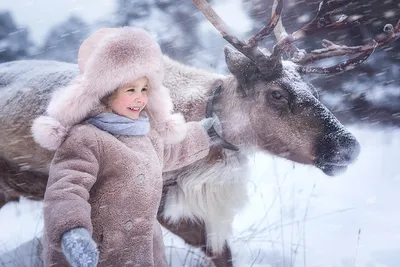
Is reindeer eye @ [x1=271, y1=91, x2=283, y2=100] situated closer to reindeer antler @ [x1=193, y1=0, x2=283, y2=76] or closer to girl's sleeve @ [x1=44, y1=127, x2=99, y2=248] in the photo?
reindeer antler @ [x1=193, y1=0, x2=283, y2=76]

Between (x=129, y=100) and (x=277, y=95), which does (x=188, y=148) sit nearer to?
(x=129, y=100)

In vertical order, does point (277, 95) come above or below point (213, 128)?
above

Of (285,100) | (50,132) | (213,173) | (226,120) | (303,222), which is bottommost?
(303,222)

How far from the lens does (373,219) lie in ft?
5.89

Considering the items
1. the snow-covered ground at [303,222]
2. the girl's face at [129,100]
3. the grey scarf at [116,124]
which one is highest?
the girl's face at [129,100]

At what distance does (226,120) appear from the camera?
1625 millimetres

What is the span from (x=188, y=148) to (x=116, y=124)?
0.26 m

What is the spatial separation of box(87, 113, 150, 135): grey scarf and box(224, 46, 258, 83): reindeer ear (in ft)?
1.94

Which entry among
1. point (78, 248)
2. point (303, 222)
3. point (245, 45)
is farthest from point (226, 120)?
point (78, 248)

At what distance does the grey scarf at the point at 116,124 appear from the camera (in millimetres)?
1074

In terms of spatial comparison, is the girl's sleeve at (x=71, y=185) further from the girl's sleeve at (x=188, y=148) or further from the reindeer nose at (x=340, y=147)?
the reindeer nose at (x=340, y=147)

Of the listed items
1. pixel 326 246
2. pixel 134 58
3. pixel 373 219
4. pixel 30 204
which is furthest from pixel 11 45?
pixel 373 219

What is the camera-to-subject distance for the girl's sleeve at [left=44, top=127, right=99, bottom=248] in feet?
2.96

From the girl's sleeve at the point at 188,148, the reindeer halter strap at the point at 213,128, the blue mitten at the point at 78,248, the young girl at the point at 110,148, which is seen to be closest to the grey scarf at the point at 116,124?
the young girl at the point at 110,148
